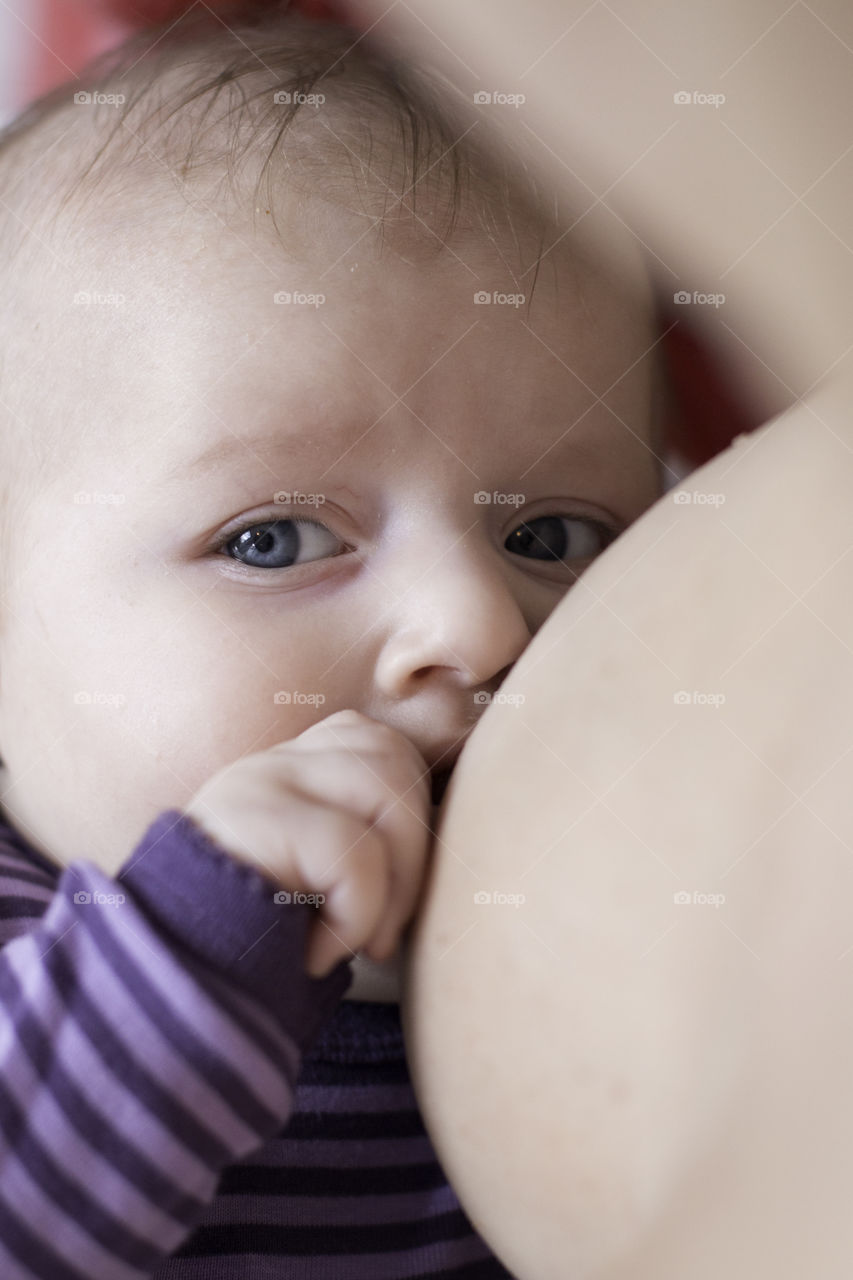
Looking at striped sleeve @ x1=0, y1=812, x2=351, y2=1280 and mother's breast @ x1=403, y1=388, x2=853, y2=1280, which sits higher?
mother's breast @ x1=403, y1=388, x2=853, y2=1280

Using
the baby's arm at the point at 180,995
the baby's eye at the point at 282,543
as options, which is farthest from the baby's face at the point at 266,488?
the baby's arm at the point at 180,995

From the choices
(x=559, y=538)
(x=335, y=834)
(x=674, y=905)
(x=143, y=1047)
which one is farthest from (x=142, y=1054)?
(x=559, y=538)

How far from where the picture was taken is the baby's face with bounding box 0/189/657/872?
710mm

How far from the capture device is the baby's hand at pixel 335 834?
567 mm

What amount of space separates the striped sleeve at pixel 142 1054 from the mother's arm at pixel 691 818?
0.28ft

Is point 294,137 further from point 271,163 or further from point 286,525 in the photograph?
point 286,525

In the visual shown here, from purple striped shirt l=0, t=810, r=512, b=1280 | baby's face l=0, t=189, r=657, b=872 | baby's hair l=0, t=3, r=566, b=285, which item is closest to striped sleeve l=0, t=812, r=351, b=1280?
purple striped shirt l=0, t=810, r=512, b=1280

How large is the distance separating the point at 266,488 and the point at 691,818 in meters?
0.40

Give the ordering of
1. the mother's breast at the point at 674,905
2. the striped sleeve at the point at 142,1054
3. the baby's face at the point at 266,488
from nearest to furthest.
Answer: the mother's breast at the point at 674,905 < the striped sleeve at the point at 142,1054 < the baby's face at the point at 266,488

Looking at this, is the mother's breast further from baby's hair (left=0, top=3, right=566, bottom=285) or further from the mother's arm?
baby's hair (left=0, top=3, right=566, bottom=285)

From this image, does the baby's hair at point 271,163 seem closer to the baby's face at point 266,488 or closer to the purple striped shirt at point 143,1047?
the baby's face at point 266,488

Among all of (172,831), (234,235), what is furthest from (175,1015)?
(234,235)

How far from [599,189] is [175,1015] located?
1.54 feet

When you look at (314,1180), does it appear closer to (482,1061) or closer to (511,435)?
(482,1061)
